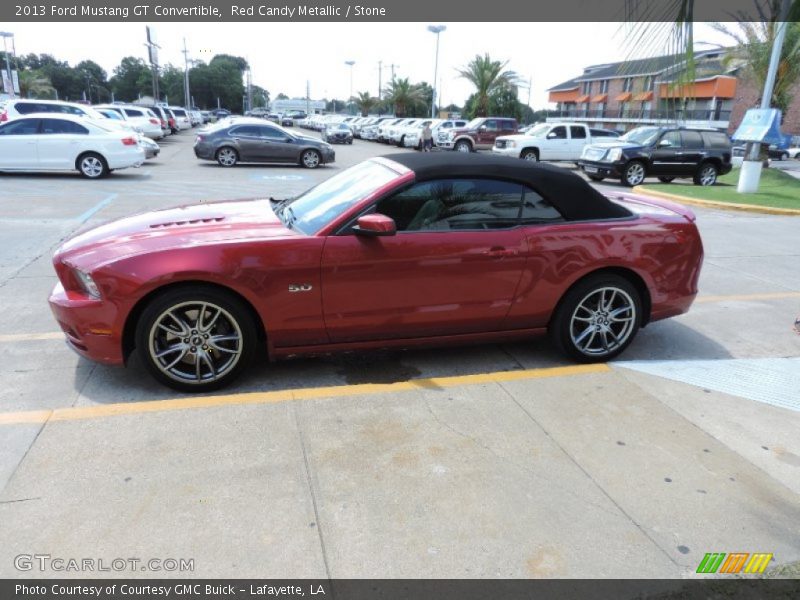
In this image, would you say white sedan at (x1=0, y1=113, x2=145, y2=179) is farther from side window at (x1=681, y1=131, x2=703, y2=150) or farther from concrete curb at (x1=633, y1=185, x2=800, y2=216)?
side window at (x1=681, y1=131, x2=703, y2=150)

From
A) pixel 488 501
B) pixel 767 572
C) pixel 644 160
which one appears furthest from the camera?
pixel 644 160

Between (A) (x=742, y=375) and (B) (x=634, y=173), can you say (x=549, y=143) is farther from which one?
(A) (x=742, y=375)

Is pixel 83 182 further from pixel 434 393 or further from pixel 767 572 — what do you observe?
pixel 767 572

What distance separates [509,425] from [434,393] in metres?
0.57

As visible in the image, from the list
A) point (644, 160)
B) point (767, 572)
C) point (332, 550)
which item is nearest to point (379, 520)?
point (332, 550)

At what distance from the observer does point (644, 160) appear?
17047 millimetres

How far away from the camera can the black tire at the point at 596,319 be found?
436 cm

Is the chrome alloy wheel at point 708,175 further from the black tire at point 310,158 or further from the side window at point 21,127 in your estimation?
the side window at point 21,127

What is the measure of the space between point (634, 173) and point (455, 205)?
1478 cm

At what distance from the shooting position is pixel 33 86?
67.9 meters

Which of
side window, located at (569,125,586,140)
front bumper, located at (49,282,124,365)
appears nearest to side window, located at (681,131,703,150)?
side window, located at (569,125,586,140)

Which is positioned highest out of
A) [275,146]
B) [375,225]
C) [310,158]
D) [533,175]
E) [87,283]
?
[533,175]

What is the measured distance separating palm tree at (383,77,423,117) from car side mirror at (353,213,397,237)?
Result: 59330mm

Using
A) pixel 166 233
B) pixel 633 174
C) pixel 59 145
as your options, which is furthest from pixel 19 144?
pixel 633 174
